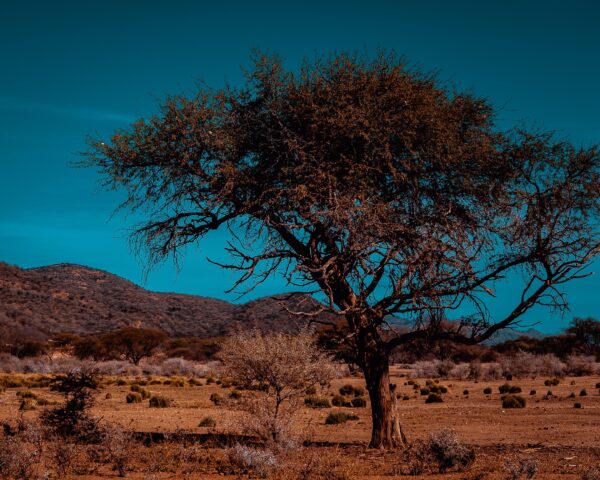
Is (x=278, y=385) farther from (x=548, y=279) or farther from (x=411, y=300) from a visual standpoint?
(x=548, y=279)

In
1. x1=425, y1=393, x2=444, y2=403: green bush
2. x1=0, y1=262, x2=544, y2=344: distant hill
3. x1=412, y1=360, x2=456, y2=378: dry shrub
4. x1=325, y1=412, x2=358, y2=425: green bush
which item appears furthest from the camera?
x1=0, y1=262, x2=544, y2=344: distant hill

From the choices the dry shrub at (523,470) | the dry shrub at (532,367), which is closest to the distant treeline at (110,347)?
the dry shrub at (532,367)

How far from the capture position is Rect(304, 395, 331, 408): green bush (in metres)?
29.4

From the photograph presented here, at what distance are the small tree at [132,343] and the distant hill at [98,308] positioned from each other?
12918 millimetres

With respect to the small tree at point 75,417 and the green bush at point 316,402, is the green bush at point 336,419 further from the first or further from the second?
the small tree at point 75,417

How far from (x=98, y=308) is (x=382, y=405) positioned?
97607 mm

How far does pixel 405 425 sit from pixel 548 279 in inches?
367

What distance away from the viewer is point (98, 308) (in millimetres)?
106750

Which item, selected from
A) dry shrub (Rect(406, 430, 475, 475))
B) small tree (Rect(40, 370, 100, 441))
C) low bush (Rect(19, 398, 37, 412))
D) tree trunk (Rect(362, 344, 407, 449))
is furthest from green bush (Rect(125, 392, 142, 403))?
dry shrub (Rect(406, 430, 475, 475))

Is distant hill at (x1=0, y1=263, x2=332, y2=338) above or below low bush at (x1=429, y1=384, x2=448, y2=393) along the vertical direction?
above

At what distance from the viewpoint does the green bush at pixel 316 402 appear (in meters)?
29.4

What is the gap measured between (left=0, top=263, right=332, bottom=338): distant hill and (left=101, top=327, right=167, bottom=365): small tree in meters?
13.2

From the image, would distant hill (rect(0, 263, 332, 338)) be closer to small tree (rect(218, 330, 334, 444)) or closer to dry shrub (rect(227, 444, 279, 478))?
small tree (rect(218, 330, 334, 444))

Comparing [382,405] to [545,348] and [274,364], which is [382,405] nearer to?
[274,364]
